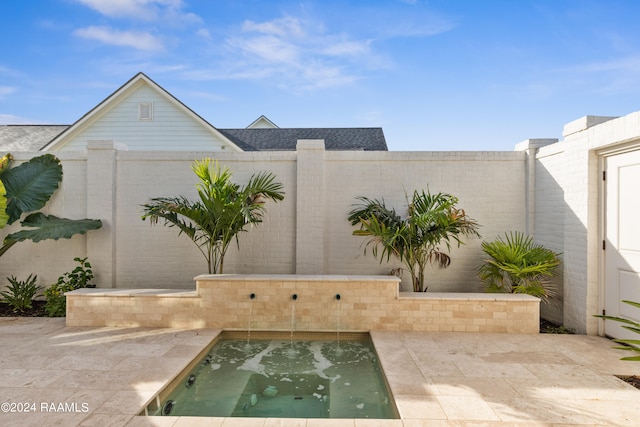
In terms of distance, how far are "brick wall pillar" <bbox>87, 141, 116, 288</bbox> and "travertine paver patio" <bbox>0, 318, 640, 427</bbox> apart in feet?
4.62

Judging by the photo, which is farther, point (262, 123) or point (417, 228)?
point (262, 123)

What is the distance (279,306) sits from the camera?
5.34 m

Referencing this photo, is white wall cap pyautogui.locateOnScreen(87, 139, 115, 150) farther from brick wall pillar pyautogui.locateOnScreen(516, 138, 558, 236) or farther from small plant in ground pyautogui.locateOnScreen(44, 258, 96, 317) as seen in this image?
brick wall pillar pyautogui.locateOnScreen(516, 138, 558, 236)

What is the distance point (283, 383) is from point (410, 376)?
4.19 ft

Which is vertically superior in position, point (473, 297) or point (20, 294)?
point (473, 297)

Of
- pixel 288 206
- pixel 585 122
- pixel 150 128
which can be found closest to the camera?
pixel 585 122

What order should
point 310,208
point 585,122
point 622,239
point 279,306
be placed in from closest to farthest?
1. point 622,239
2. point 585,122
3. point 279,306
4. point 310,208

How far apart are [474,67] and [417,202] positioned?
481 cm

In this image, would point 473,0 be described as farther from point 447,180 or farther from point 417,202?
point 417,202

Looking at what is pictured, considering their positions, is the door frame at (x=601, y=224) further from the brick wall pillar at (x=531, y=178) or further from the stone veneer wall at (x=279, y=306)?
the brick wall pillar at (x=531, y=178)

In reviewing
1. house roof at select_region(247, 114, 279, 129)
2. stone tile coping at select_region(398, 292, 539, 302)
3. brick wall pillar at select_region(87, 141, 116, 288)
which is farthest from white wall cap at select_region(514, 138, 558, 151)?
house roof at select_region(247, 114, 279, 129)

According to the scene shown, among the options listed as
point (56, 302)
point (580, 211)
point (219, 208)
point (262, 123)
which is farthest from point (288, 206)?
point (262, 123)

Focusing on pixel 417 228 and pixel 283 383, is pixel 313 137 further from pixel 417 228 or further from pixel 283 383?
pixel 283 383

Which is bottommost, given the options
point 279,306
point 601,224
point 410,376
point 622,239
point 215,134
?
point 410,376
